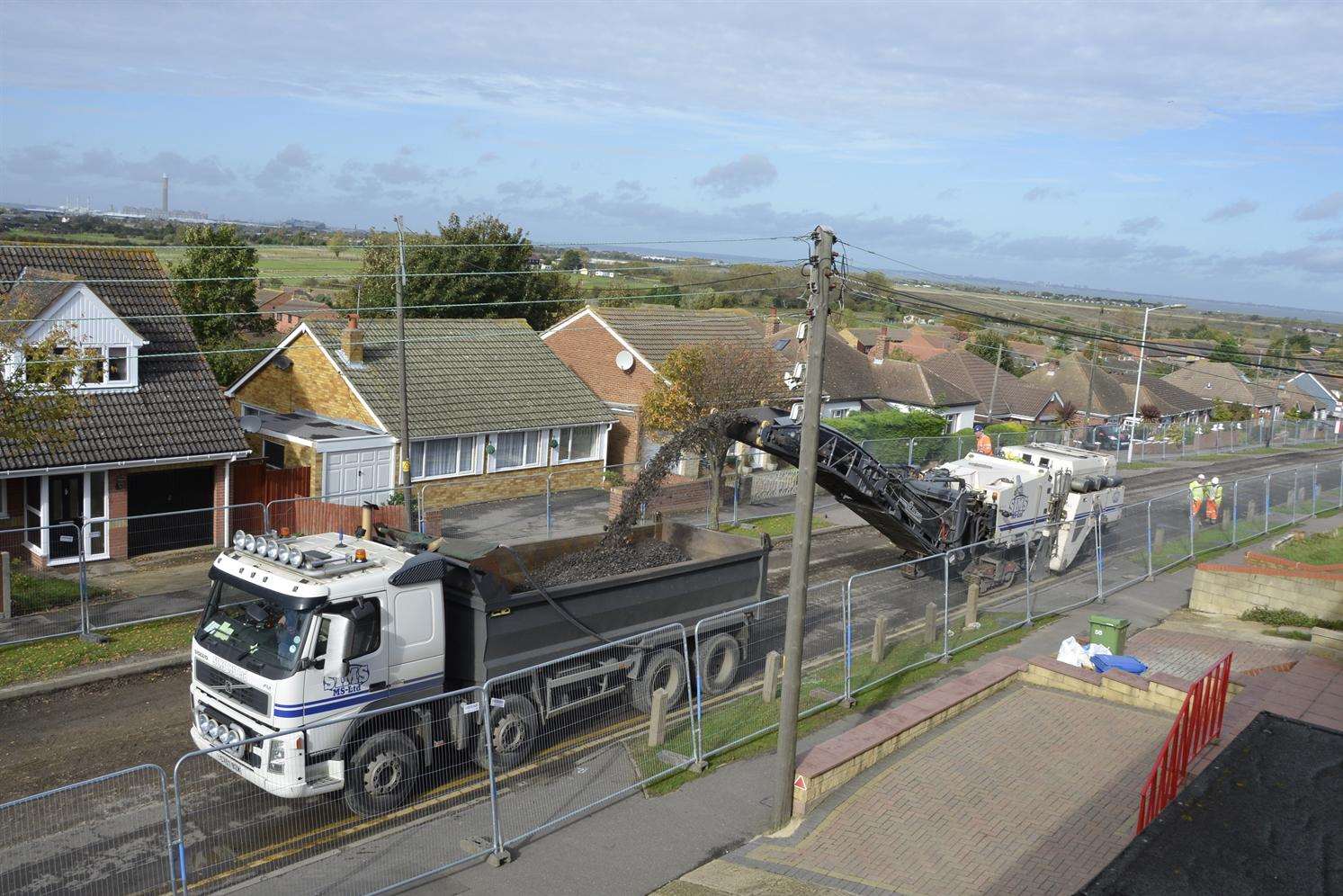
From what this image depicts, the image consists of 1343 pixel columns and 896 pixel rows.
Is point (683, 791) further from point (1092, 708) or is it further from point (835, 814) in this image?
point (1092, 708)

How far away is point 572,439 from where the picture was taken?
112 ft

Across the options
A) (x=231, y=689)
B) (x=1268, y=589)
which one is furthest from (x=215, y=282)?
(x=1268, y=589)

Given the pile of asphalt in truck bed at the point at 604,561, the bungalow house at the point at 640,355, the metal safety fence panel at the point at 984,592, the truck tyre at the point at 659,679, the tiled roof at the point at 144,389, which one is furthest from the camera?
the bungalow house at the point at 640,355

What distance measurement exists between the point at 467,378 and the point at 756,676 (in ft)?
64.9

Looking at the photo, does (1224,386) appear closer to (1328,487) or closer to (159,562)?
(1328,487)

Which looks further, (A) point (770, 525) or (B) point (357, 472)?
(A) point (770, 525)

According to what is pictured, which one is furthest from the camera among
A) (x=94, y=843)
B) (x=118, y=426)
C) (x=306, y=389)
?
(x=306, y=389)

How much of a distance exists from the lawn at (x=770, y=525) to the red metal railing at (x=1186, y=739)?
15010 mm

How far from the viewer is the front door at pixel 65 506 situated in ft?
72.4

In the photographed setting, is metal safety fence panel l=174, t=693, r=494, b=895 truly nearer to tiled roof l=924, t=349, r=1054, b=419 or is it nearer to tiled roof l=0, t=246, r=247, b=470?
tiled roof l=0, t=246, r=247, b=470

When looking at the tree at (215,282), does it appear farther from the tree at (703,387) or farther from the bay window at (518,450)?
the tree at (703,387)

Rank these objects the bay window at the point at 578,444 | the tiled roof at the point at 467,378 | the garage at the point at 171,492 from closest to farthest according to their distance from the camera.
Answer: the garage at the point at 171,492 → the tiled roof at the point at 467,378 → the bay window at the point at 578,444

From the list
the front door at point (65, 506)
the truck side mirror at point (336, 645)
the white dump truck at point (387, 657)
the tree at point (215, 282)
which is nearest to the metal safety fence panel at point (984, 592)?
the white dump truck at point (387, 657)

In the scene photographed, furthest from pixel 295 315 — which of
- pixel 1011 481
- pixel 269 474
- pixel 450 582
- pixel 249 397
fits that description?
pixel 450 582
